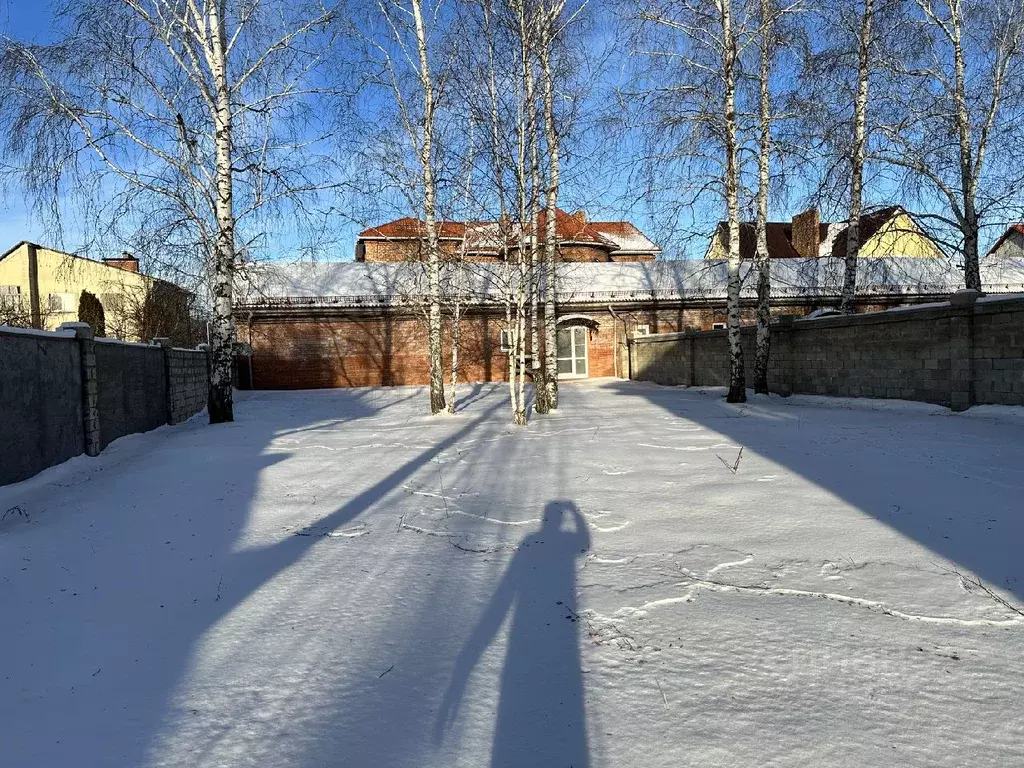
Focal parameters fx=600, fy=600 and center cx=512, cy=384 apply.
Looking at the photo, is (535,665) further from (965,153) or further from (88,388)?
(965,153)

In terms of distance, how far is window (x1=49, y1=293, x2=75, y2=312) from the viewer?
25.6 m

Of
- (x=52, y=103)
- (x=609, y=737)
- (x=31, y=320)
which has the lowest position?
(x=609, y=737)

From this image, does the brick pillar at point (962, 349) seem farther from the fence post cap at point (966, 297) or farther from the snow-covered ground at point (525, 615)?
the snow-covered ground at point (525, 615)

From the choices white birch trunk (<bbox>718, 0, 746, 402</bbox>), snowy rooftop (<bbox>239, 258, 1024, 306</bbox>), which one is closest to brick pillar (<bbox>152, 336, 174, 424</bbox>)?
snowy rooftop (<bbox>239, 258, 1024, 306</bbox>)

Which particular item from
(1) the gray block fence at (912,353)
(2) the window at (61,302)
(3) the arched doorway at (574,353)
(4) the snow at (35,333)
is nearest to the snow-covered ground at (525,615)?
(4) the snow at (35,333)

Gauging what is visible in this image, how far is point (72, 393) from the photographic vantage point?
6.85 m

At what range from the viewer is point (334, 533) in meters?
4.18

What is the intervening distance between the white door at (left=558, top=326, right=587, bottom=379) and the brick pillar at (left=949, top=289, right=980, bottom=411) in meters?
13.5

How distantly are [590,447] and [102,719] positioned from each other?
5.53 metres

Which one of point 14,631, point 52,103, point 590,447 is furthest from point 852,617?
point 52,103

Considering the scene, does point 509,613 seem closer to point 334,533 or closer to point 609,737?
point 609,737

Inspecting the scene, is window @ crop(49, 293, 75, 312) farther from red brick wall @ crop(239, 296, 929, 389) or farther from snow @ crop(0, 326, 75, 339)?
snow @ crop(0, 326, 75, 339)

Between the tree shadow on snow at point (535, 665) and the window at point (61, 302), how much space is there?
29343 millimetres

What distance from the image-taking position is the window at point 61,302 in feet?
83.9
